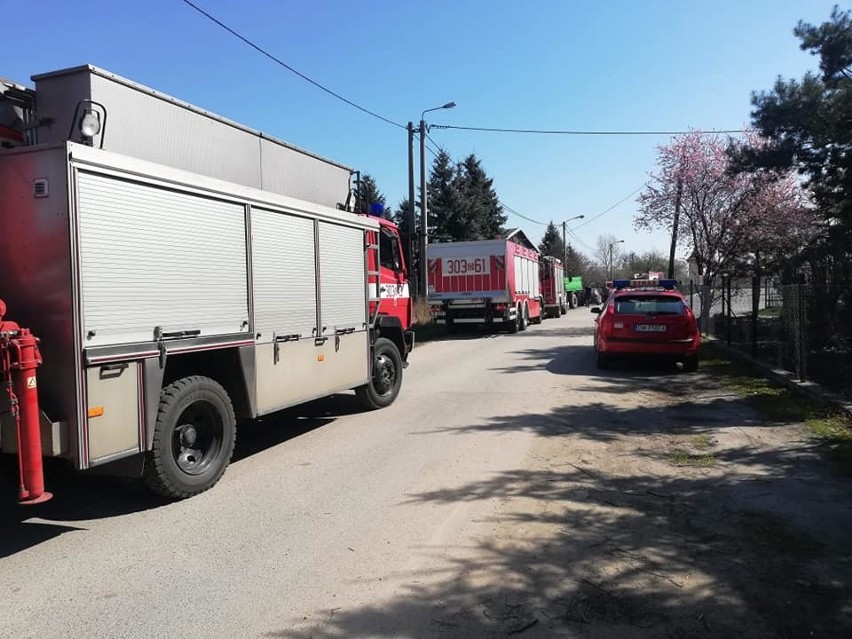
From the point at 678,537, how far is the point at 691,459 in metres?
2.14

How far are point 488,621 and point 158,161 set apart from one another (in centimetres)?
440

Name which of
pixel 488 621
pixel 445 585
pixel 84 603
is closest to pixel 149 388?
pixel 84 603

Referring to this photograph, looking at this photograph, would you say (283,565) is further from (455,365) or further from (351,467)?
(455,365)

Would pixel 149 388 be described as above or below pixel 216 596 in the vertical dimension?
above

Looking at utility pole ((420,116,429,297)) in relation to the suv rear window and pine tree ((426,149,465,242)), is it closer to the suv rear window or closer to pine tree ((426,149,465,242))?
the suv rear window

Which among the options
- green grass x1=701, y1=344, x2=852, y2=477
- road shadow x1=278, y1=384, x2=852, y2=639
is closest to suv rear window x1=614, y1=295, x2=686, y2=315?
green grass x1=701, y1=344, x2=852, y2=477

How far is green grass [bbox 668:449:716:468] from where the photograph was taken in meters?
6.16

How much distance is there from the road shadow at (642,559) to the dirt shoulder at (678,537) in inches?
0.5

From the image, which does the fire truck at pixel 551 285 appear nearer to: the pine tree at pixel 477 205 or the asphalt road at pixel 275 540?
the pine tree at pixel 477 205

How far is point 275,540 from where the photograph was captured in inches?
175

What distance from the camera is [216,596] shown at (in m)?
3.63

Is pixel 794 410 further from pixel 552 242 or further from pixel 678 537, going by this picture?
pixel 552 242

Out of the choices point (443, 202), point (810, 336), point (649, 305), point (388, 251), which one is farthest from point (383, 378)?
point (443, 202)

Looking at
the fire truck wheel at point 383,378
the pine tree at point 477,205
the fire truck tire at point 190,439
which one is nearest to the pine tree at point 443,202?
the pine tree at point 477,205
